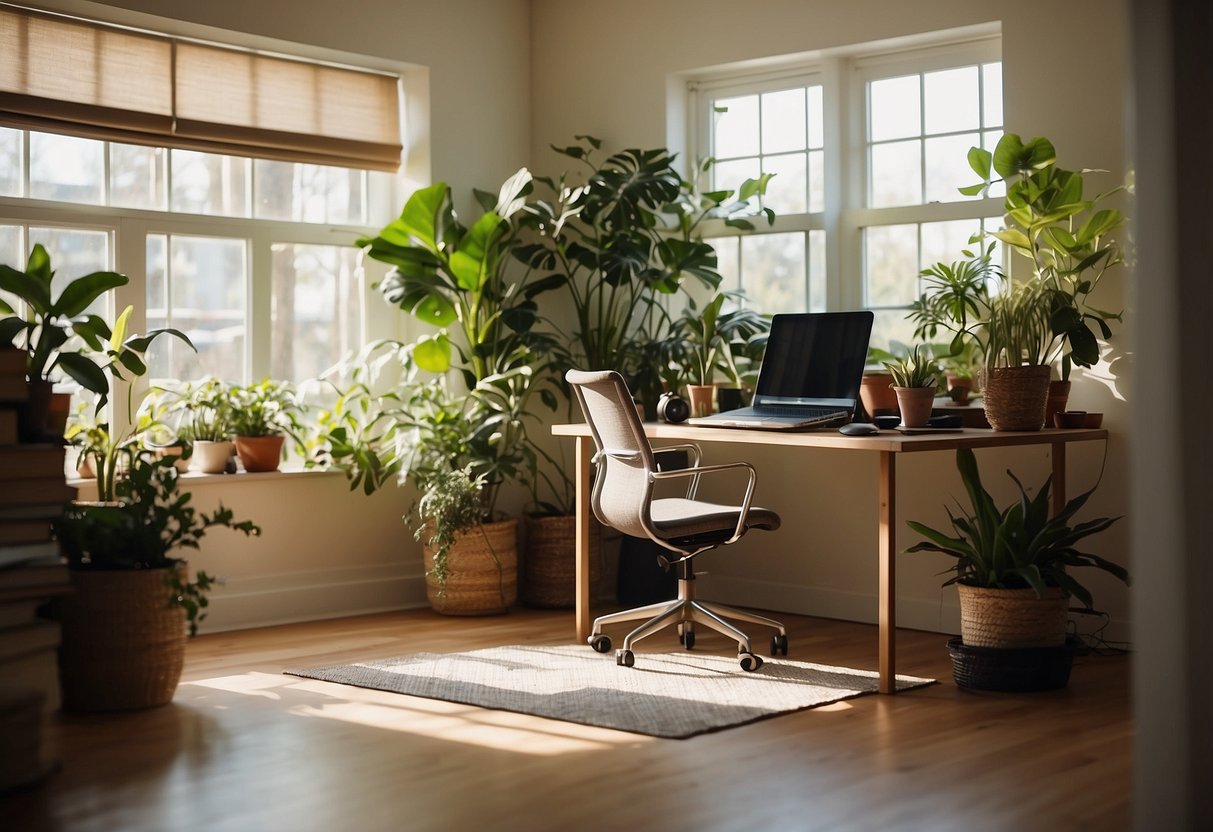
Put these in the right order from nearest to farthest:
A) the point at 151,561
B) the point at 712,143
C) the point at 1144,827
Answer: the point at 1144,827 < the point at 151,561 < the point at 712,143

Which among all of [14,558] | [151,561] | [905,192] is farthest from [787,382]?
[14,558]

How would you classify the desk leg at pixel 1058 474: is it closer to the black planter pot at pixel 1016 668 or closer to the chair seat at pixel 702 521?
the black planter pot at pixel 1016 668

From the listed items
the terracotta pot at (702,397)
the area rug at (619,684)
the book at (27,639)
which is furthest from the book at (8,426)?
the terracotta pot at (702,397)

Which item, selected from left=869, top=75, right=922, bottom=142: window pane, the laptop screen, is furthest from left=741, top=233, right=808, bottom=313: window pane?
the laptop screen

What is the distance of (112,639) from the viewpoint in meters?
3.90

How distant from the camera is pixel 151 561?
400cm

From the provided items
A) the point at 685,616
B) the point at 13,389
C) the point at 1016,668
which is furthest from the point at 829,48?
the point at 13,389

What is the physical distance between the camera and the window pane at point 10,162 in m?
4.91

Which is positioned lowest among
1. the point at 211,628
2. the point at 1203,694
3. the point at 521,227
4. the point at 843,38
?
the point at 211,628

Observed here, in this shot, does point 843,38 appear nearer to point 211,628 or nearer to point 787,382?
point 787,382

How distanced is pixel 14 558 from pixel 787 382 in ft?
8.48

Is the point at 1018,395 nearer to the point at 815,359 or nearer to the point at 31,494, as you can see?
the point at 815,359

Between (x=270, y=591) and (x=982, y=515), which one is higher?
(x=982, y=515)

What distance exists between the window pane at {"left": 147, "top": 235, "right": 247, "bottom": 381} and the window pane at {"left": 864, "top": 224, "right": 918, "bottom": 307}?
2521 millimetres
